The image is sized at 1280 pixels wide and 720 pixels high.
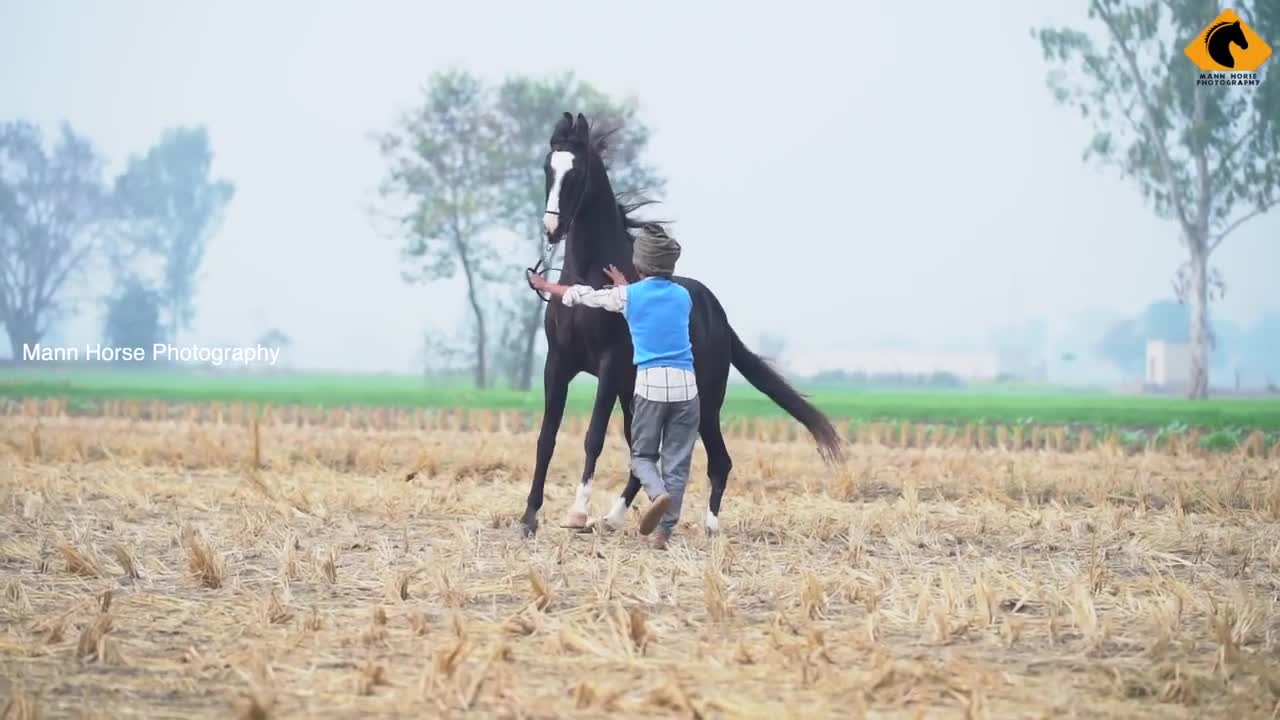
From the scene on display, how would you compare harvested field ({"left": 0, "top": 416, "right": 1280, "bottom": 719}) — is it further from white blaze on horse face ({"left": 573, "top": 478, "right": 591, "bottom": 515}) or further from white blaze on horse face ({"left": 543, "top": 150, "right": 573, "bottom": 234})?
white blaze on horse face ({"left": 543, "top": 150, "right": 573, "bottom": 234})

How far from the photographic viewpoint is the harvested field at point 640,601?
4.38 m

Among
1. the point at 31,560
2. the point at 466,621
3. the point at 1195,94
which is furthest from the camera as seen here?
the point at 1195,94

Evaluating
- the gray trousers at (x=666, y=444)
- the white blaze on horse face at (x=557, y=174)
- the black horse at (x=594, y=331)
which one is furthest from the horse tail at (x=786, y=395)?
the white blaze on horse face at (x=557, y=174)

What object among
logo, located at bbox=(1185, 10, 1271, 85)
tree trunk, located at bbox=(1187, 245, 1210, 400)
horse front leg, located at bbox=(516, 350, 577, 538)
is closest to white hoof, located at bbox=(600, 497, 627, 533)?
horse front leg, located at bbox=(516, 350, 577, 538)

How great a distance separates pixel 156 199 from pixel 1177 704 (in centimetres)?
5410

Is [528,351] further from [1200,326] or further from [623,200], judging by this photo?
[623,200]

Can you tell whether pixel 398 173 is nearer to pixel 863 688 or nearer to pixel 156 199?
pixel 156 199

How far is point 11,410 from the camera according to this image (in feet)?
78.9

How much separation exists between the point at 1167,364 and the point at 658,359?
130 feet

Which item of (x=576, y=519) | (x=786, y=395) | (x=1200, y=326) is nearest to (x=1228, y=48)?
(x=1200, y=326)

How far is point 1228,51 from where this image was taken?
31688mm

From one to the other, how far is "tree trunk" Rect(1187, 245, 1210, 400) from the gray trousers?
30371 millimetres

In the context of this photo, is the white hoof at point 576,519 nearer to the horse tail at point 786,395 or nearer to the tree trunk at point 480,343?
the horse tail at point 786,395

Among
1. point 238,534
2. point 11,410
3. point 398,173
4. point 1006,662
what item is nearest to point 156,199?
point 398,173
